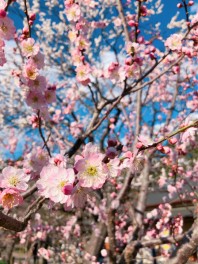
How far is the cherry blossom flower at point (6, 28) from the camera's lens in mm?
2188

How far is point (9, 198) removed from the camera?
165 cm

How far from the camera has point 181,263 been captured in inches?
89.3

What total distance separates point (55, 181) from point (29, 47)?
1326 mm

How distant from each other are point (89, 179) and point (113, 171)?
0.48 feet

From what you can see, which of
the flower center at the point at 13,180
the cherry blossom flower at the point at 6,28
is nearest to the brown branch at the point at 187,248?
the flower center at the point at 13,180

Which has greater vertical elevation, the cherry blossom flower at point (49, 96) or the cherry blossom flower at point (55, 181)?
the cherry blossom flower at point (49, 96)

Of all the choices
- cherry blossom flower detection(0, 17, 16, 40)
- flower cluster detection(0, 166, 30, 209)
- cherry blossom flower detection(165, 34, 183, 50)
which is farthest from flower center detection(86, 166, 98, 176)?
cherry blossom flower detection(165, 34, 183, 50)

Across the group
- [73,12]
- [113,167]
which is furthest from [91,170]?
[73,12]

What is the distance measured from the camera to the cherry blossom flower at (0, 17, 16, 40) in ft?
7.18

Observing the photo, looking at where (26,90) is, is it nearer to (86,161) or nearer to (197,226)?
(86,161)

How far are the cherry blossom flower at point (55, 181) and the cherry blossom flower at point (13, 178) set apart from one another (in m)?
0.12

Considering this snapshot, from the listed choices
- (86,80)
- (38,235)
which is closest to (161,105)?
(38,235)

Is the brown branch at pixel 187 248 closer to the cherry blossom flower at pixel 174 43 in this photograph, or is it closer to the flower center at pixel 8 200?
the flower center at pixel 8 200

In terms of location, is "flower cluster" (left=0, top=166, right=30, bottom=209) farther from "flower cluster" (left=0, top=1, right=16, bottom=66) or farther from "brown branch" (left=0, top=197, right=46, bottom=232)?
"flower cluster" (left=0, top=1, right=16, bottom=66)
